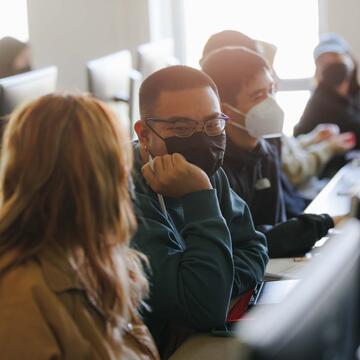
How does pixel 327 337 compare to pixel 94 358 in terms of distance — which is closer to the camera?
pixel 327 337

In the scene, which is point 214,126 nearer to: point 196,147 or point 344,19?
point 196,147

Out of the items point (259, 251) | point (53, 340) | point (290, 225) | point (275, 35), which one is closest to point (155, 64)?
point (275, 35)

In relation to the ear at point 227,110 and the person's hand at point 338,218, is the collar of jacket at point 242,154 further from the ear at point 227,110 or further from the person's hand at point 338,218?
the person's hand at point 338,218

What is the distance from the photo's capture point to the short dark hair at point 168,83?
1.80 metres

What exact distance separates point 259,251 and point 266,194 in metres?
0.80

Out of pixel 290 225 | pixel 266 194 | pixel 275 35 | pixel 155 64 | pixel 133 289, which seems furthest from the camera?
pixel 275 35

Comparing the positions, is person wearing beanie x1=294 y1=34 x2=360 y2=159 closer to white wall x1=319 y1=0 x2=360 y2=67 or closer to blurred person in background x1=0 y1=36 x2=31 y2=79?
white wall x1=319 y1=0 x2=360 y2=67

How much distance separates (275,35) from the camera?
511 centimetres

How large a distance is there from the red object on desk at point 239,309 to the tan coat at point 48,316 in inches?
18.9

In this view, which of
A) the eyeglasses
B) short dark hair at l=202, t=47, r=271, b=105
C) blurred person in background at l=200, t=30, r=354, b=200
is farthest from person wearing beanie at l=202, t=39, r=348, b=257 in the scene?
the eyeglasses

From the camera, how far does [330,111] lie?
412cm

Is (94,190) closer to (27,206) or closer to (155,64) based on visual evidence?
(27,206)

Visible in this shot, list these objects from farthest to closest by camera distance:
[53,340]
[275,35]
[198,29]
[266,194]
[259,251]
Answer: [198,29] → [275,35] → [266,194] → [259,251] → [53,340]

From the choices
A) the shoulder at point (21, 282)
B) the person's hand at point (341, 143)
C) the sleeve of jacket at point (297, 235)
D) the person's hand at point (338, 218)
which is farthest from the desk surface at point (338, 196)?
the shoulder at point (21, 282)
